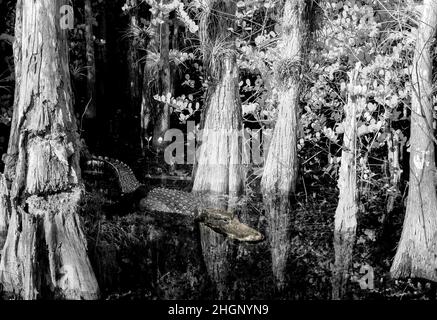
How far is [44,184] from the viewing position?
6.39m

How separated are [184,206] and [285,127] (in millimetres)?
2816

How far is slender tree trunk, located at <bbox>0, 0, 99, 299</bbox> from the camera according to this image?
6.23 meters

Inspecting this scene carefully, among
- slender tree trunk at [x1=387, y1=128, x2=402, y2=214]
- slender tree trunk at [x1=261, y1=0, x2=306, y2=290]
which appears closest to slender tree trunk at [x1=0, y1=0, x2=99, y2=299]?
slender tree trunk at [x1=261, y1=0, x2=306, y2=290]

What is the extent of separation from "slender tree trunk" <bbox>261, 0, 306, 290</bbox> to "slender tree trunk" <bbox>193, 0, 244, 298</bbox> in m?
0.75

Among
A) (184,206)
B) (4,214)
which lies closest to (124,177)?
(184,206)

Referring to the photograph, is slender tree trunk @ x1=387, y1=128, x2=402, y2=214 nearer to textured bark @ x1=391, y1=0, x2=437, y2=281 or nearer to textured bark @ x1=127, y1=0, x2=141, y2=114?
textured bark @ x1=391, y1=0, x2=437, y2=281

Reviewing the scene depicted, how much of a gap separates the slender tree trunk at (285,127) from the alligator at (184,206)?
0.79 m

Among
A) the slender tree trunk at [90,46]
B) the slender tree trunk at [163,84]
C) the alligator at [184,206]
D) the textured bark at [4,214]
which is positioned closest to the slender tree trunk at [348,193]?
the alligator at [184,206]

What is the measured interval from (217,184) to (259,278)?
3884 mm

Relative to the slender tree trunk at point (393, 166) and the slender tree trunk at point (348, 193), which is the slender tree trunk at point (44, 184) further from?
the slender tree trunk at point (393, 166)

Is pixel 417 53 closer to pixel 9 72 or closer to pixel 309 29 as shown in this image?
pixel 309 29

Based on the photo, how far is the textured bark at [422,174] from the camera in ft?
22.7

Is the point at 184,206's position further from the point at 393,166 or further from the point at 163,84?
the point at 163,84
